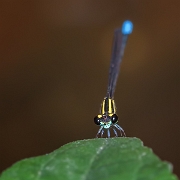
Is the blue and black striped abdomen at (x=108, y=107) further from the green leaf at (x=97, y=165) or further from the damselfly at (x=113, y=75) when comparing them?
the green leaf at (x=97, y=165)

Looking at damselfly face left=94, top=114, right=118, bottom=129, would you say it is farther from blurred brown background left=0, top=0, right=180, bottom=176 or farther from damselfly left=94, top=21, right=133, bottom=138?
blurred brown background left=0, top=0, right=180, bottom=176

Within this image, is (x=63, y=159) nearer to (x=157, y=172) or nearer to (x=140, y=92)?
(x=157, y=172)

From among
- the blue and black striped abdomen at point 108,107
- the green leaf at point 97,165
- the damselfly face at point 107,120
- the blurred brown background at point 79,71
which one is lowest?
the green leaf at point 97,165

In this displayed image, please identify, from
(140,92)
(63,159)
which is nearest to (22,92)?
(140,92)

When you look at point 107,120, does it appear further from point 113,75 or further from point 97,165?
point 97,165

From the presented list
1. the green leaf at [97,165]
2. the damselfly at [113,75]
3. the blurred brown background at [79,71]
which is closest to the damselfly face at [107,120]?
the damselfly at [113,75]

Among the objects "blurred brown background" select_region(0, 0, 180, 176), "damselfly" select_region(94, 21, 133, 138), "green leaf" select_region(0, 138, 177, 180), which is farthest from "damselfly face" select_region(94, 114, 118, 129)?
"blurred brown background" select_region(0, 0, 180, 176)
